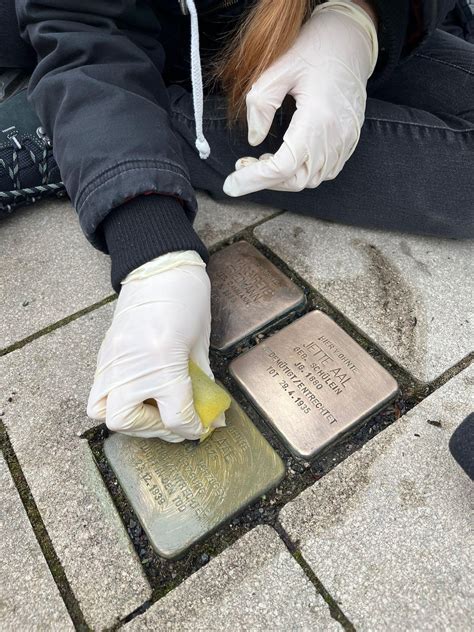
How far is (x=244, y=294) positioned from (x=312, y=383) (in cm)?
27

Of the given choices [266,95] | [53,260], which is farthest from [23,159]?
[266,95]

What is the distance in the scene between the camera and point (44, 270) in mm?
1206

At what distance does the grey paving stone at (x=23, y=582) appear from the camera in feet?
2.41

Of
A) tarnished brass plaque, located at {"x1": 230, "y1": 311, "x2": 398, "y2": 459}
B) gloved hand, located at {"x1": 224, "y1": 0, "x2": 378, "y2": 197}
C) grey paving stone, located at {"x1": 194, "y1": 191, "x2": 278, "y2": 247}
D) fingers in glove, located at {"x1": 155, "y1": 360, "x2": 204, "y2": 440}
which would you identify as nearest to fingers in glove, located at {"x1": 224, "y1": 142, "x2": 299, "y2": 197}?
gloved hand, located at {"x1": 224, "y1": 0, "x2": 378, "y2": 197}

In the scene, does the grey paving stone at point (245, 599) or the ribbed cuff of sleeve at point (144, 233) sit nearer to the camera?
the grey paving stone at point (245, 599)

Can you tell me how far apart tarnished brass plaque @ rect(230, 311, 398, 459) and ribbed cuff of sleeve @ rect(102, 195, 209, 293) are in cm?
25

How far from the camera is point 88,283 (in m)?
1.17

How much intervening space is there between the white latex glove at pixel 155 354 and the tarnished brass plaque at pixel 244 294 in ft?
0.48

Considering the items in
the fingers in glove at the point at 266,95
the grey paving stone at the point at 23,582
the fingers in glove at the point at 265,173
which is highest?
the fingers in glove at the point at 266,95

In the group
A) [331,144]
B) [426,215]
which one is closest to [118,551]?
[331,144]

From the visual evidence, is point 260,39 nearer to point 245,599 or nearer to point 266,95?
point 266,95

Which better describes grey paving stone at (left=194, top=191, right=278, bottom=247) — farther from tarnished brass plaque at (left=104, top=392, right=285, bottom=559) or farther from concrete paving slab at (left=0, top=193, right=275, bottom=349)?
tarnished brass plaque at (left=104, top=392, right=285, bottom=559)

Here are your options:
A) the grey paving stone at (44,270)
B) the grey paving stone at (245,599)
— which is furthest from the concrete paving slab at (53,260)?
the grey paving stone at (245,599)

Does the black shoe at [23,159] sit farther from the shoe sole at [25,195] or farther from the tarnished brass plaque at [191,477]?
the tarnished brass plaque at [191,477]
